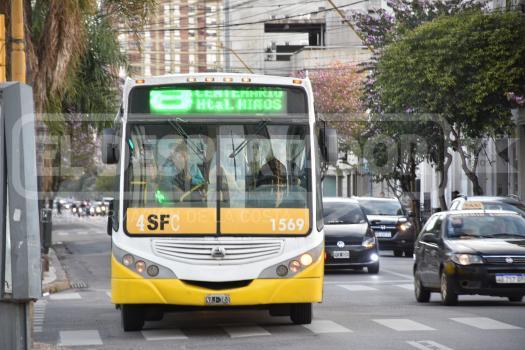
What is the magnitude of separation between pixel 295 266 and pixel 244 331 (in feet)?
3.69

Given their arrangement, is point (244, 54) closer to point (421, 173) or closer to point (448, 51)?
point (421, 173)

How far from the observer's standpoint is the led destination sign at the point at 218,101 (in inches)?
610

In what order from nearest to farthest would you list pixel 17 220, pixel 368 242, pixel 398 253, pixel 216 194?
pixel 17 220
pixel 216 194
pixel 368 242
pixel 398 253

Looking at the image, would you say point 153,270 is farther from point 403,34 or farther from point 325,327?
point 403,34

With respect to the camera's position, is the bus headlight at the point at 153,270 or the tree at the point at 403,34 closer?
the bus headlight at the point at 153,270

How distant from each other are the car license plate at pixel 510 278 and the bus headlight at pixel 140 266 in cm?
582

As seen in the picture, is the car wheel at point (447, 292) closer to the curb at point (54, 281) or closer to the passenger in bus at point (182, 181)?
the passenger in bus at point (182, 181)

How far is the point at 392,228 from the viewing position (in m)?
37.9

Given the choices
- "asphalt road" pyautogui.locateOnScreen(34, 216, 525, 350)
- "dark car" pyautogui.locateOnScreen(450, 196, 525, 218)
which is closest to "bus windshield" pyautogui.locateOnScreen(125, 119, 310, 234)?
"asphalt road" pyautogui.locateOnScreen(34, 216, 525, 350)

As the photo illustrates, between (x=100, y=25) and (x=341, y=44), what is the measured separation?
221 feet

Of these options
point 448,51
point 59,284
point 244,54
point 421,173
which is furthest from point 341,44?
point 59,284

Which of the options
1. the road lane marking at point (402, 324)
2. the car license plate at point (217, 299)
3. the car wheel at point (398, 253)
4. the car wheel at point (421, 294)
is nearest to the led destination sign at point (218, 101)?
the car license plate at point (217, 299)

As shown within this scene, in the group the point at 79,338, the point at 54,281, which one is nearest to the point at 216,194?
the point at 79,338

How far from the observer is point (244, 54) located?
106 meters
